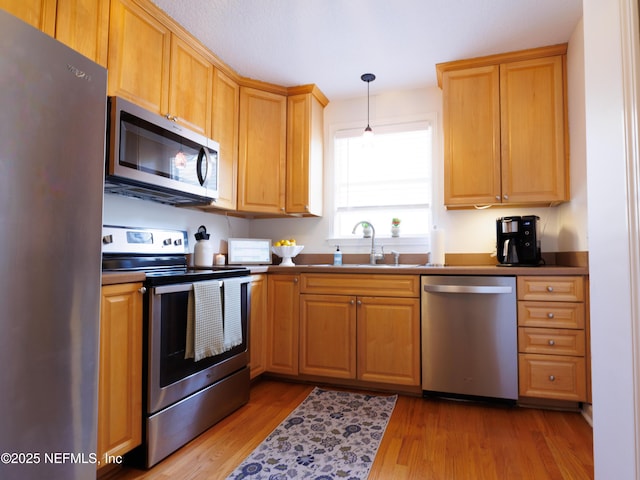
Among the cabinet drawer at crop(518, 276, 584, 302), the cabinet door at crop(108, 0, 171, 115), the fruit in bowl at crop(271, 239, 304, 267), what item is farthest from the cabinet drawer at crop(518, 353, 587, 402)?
the cabinet door at crop(108, 0, 171, 115)

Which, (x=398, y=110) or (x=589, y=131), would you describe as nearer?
(x=589, y=131)

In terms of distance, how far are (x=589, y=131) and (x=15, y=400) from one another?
1696mm

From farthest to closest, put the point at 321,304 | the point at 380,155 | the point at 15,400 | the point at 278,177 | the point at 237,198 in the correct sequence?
the point at 380,155 → the point at 278,177 → the point at 237,198 → the point at 321,304 → the point at 15,400

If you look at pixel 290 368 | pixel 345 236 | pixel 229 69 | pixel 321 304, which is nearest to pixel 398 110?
pixel 345 236

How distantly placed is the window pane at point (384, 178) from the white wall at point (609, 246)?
240 cm

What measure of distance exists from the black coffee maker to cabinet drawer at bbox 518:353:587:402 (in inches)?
24.6

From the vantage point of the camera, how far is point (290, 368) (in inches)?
109

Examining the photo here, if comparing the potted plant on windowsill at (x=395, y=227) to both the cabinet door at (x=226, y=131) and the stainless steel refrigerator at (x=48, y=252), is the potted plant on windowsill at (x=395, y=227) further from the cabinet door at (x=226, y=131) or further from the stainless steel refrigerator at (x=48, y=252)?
the stainless steel refrigerator at (x=48, y=252)

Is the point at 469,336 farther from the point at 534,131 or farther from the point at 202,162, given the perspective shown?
the point at 202,162

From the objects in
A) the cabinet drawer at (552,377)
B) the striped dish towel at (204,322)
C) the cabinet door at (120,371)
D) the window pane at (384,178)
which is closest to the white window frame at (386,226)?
the window pane at (384,178)

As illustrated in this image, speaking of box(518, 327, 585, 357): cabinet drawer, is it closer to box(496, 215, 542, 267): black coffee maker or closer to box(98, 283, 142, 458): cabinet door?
box(496, 215, 542, 267): black coffee maker

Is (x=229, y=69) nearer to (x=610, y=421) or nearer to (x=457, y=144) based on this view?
(x=457, y=144)

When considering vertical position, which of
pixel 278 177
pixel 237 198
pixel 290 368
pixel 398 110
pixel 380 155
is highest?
pixel 398 110

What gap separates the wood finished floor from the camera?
64.9 inches
